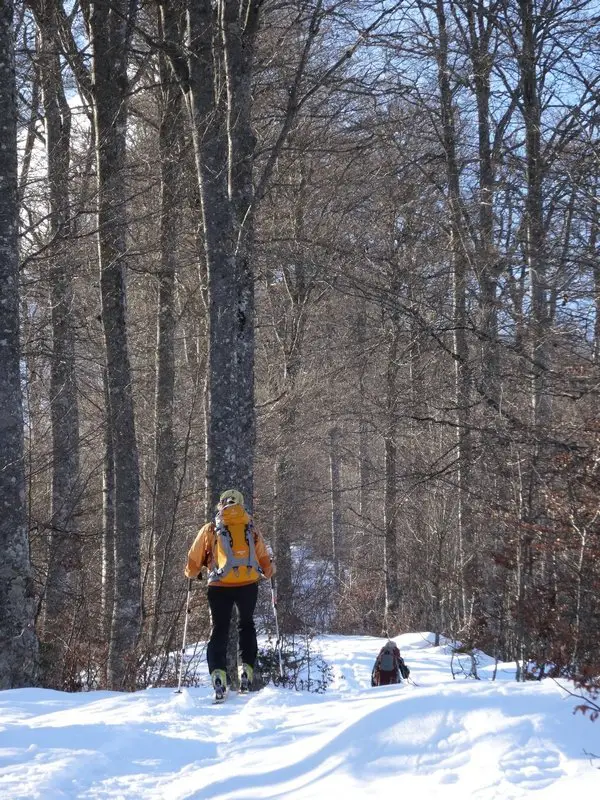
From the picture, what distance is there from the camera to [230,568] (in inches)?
278

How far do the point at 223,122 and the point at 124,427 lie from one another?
149 inches

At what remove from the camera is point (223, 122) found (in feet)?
29.7

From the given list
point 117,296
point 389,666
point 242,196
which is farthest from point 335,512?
point 242,196

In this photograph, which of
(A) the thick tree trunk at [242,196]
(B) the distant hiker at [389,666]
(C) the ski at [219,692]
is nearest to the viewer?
(C) the ski at [219,692]

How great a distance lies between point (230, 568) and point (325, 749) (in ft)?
8.84

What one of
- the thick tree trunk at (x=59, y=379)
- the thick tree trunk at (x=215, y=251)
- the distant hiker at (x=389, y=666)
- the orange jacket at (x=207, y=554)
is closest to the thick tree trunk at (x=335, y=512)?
the thick tree trunk at (x=59, y=379)

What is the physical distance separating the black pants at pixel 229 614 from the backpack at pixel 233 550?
0.35 feet

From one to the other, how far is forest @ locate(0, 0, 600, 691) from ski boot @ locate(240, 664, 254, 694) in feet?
5.96

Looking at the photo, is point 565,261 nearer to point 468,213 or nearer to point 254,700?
point 468,213

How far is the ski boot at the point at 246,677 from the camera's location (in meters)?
7.17

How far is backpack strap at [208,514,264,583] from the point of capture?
23.2 ft

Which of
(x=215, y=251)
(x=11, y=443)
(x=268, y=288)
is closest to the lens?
(x=11, y=443)

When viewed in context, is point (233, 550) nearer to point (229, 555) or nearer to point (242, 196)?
point (229, 555)

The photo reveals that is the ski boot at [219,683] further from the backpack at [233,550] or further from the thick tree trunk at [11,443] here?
the thick tree trunk at [11,443]
